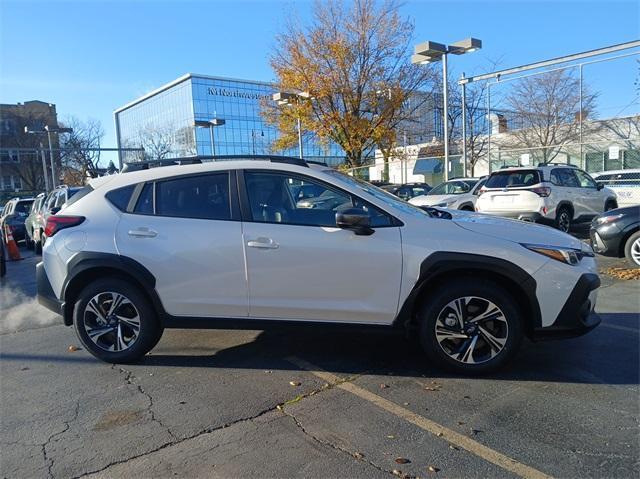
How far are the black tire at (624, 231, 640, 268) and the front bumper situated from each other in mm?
4787

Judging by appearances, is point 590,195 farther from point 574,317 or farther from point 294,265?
point 294,265

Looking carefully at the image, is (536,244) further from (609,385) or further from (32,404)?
(32,404)

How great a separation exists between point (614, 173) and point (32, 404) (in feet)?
58.7

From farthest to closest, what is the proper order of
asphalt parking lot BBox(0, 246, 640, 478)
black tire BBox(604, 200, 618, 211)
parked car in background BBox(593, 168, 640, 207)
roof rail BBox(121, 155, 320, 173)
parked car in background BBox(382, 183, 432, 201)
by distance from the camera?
parked car in background BBox(382, 183, 432, 201), parked car in background BBox(593, 168, 640, 207), black tire BBox(604, 200, 618, 211), roof rail BBox(121, 155, 320, 173), asphalt parking lot BBox(0, 246, 640, 478)

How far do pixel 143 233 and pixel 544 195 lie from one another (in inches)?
387

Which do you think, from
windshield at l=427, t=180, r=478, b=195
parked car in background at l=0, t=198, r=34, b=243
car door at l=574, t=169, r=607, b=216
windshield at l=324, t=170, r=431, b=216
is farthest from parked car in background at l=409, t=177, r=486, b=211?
parked car in background at l=0, t=198, r=34, b=243

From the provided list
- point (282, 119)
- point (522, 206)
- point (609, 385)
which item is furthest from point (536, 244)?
point (282, 119)

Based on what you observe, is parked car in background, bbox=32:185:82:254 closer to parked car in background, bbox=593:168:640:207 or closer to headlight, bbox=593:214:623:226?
headlight, bbox=593:214:623:226

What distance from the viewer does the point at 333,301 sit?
4070mm

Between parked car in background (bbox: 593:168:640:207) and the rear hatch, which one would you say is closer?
the rear hatch

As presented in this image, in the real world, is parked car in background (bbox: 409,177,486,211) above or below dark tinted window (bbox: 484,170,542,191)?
below

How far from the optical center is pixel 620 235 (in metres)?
7.94

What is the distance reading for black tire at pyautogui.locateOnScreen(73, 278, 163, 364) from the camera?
4371mm

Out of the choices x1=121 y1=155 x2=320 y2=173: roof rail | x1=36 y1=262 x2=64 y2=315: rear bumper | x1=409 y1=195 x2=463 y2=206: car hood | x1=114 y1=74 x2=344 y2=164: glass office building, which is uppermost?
x1=114 y1=74 x2=344 y2=164: glass office building
